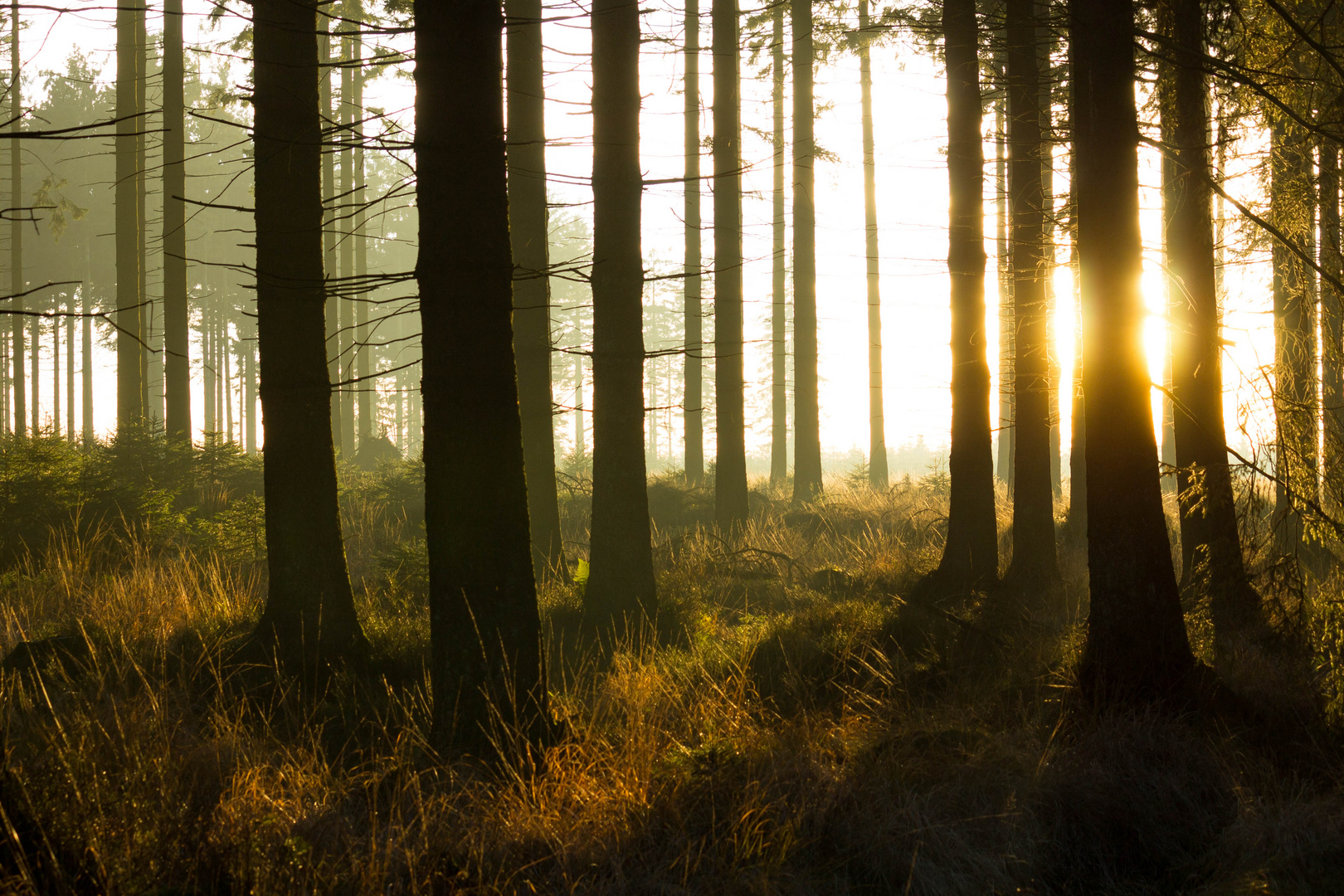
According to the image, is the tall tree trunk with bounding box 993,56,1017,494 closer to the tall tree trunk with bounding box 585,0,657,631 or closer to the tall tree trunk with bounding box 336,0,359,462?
the tall tree trunk with bounding box 585,0,657,631

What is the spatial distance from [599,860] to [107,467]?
11951 millimetres

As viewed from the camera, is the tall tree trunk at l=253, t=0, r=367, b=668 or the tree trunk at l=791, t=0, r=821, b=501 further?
the tree trunk at l=791, t=0, r=821, b=501

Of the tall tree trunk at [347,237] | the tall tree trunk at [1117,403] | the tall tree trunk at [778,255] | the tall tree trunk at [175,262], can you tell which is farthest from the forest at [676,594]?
the tall tree trunk at [347,237]

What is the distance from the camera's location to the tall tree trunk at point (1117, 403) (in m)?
4.67

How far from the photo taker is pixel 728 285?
13008 millimetres

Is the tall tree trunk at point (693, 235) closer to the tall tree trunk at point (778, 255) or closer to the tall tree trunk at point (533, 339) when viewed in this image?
the tall tree trunk at point (778, 255)

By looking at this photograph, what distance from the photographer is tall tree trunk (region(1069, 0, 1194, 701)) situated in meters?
4.67

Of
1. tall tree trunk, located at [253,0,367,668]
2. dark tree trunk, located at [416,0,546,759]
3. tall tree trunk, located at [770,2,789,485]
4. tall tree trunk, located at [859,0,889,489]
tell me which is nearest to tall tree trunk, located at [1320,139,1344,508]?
dark tree trunk, located at [416,0,546,759]


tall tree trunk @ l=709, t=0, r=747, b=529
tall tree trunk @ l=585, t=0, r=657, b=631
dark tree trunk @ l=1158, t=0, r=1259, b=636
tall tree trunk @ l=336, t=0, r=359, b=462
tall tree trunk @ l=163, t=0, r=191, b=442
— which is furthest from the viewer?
tall tree trunk @ l=336, t=0, r=359, b=462

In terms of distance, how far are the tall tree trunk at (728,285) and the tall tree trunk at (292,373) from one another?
7.67 m

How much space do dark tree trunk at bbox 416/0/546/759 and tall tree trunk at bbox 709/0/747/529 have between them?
28.7 feet

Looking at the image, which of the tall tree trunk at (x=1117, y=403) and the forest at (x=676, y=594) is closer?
the forest at (x=676, y=594)

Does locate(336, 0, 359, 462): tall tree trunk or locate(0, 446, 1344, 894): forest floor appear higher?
locate(336, 0, 359, 462): tall tree trunk

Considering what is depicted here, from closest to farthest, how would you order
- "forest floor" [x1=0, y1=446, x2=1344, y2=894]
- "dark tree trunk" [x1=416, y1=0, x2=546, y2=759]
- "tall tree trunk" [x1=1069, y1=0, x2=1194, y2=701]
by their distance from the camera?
"forest floor" [x1=0, y1=446, x2=1344, y2=894], "dark tree trunk" [x1=416, y1=0, x2=546, y2=759], "tall tree trunk" [x1=1069, y1=0, x2=1194, y2=701]
